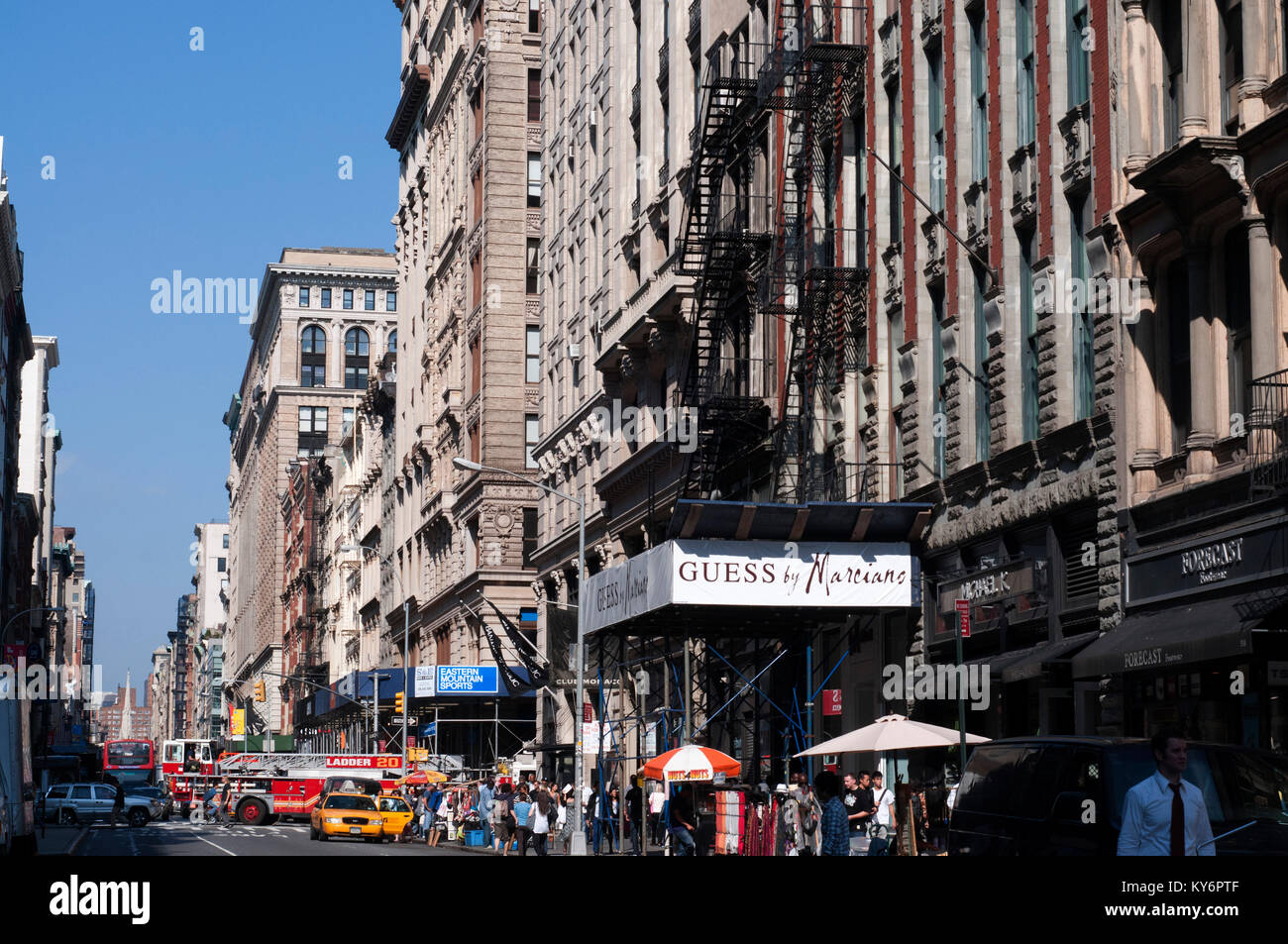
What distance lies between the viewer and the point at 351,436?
13588 centimetres

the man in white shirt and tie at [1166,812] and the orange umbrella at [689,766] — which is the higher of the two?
the man in white shirt and tie at [1166,812]

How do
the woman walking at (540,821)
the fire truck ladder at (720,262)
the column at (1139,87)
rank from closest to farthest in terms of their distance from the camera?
the column at (1139,87), the woman walking at (540,821), the fire truck ladder at (720,262)

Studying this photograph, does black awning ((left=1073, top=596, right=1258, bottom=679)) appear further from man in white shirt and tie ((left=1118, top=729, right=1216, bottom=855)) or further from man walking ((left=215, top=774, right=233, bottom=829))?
man walking ((left=215, top=774, right=233, bottom=829))

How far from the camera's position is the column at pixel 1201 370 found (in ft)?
84.4

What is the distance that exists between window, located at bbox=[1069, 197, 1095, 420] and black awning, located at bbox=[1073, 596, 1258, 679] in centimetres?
409

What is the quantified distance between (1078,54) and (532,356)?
179 feet

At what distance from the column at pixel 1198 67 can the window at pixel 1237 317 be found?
1668 millimetres

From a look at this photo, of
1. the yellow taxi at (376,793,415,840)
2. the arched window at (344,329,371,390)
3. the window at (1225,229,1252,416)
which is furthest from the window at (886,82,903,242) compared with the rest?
the arched window at (344,329,371,390)

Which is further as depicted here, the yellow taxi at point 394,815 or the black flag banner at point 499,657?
the black flag banner at point 499,657

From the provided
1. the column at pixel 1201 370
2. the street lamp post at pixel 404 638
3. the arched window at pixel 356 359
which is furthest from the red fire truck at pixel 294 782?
the arched window at pixel 356 359

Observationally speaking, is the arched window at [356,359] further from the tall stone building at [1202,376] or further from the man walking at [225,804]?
the tall stone building at [1202,376]

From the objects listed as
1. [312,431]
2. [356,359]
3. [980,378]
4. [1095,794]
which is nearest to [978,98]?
[980,378]

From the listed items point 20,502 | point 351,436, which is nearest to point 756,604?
point 351,436

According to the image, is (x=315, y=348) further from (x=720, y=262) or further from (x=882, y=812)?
(x=882, y=812)
